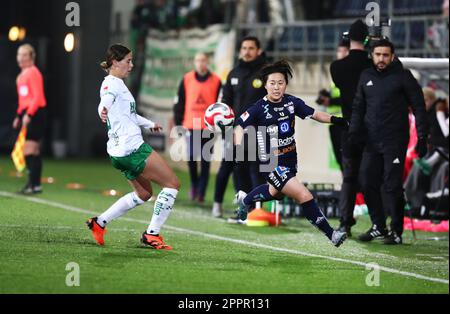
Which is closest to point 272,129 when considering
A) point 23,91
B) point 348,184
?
point 348,184

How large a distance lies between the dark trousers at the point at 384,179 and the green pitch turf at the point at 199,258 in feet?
1.31

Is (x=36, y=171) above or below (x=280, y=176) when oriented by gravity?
below

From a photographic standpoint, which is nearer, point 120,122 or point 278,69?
point 120,122

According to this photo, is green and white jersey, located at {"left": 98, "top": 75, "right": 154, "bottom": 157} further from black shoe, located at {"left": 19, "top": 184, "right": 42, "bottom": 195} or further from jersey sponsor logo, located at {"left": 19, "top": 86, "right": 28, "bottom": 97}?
black shoe, located at {"left": 19, "top": 184, "right": 42, "bottom": 195}

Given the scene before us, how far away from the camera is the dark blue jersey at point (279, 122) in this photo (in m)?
11.6

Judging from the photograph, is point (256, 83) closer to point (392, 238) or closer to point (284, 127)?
point (392, 238)

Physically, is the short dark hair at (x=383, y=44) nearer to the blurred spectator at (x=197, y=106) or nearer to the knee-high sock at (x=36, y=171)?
the blurred spectator at (x=197, y=106)

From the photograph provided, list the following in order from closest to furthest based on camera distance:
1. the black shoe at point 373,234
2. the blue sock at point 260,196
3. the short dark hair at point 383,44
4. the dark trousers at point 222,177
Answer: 1. the blue sock at point 260,196
2. the short dark hair at point 383,44
3. the black shoe at point 373,234
4. the dark trousers at point 222,177

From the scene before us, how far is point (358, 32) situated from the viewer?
13.4 m

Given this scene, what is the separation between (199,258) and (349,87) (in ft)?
11.8

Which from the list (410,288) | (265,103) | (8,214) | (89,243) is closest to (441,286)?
(410,288)

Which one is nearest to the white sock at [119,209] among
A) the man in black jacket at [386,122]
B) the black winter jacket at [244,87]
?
the man in black jacket at [386,122]

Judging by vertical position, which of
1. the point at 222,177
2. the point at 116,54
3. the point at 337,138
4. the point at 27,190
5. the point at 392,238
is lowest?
the point at 27,190

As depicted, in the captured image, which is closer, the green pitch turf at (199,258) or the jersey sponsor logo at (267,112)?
the green pitch turf at (199,258)
